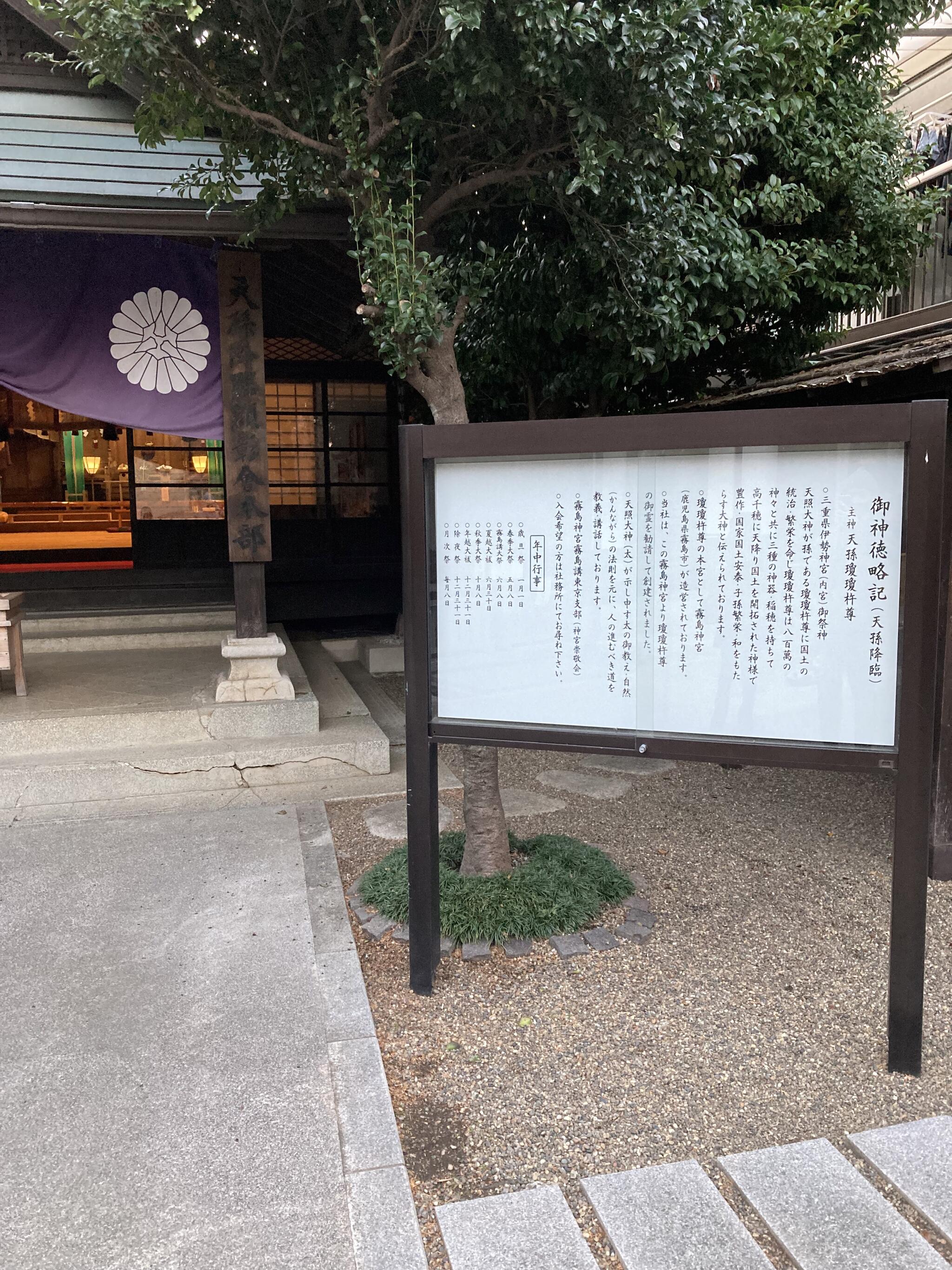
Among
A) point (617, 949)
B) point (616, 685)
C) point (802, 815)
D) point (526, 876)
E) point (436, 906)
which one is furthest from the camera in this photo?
point (802, 815)

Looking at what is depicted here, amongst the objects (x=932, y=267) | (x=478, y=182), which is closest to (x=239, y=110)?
(x=478, y=182)

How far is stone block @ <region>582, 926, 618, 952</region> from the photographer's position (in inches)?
166

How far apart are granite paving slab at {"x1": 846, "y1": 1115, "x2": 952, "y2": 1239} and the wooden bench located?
6509 mm

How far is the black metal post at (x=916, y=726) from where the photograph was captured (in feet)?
9.83

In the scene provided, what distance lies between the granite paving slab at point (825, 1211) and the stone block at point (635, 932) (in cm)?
146

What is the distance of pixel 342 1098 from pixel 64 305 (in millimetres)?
6396

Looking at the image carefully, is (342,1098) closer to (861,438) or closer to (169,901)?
(169,901)

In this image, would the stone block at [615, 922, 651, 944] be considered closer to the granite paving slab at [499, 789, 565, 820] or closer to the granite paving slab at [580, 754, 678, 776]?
the granite paving slab at [499, 789, 565, 820]

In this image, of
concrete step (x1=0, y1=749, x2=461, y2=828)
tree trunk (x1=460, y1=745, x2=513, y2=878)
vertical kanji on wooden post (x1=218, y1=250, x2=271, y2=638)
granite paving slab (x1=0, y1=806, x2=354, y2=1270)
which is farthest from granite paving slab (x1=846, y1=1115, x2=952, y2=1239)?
vertical kanji on wooden post (x1=218, y1=250, x2=271, y2=638)

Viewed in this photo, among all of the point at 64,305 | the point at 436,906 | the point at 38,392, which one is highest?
the point at 64,305

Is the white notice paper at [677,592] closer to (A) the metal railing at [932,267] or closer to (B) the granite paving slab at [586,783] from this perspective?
(B) the granite paving slab at [586,783]

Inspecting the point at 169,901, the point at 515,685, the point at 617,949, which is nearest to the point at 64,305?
the point at 169,901

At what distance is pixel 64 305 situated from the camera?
7.00m

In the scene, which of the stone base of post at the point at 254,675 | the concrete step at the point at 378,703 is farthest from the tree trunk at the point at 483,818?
the stone base of post at the point at 254,675
